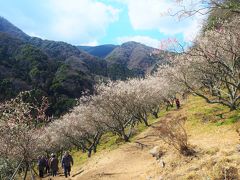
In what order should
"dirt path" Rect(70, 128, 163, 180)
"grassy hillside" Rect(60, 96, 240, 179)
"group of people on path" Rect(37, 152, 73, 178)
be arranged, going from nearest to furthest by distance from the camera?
1. "grassy hillside" Rect(60, 96, 240, 179)
2. "dirt path" Rect(70, 128, 163, 180)
3. "group of people on path" Rect(37, 152, 73, 178)

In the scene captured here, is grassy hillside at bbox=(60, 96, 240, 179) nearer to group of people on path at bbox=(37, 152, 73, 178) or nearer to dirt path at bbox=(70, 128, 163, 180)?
dirt path at bbox=(70, 128, 163, 180)

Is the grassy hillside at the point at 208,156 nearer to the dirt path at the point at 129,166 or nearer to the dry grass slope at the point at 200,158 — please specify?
the dry grass slope at the point at 200,158

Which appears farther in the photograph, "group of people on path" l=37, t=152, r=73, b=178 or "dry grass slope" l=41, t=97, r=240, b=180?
"group of people on path" l=37, t=152, r=73, b=178

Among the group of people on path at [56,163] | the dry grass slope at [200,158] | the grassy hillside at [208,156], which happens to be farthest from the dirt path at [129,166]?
the group of people on path at [56,163]

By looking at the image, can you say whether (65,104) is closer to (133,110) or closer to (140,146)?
(133,110)

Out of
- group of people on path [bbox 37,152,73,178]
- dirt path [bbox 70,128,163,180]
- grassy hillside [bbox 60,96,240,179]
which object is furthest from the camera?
group of people on path [bbox 37,152,73,178]

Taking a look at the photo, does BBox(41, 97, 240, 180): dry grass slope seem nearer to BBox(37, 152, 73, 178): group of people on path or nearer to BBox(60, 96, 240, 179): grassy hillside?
BBox(60, 96, 240, 179): grassy hillside

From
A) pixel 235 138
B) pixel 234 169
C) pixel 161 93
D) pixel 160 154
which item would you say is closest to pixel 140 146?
pixel 160 154

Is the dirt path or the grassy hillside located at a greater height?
the grassy hillside

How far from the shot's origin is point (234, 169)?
13.4 meters

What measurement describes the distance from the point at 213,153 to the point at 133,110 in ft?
92.7

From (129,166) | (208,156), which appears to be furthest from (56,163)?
(208,156)

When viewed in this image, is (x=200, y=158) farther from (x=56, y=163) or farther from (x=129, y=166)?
(x=56, y=163)

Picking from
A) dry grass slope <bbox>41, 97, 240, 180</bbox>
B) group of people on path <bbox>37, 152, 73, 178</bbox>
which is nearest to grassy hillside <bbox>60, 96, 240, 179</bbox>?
dry grass slope <bbox>41, 97, 240, 180</bbox>
